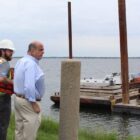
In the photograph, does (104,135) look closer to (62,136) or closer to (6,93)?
(6,93)

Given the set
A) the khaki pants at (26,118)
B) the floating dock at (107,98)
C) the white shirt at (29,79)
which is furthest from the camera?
the floating dock at (107,98)

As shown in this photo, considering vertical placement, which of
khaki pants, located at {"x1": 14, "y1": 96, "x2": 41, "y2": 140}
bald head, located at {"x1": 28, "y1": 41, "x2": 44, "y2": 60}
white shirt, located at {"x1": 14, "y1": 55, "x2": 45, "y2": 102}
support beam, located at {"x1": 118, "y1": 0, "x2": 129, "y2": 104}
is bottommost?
khaki pants, located at {"x1": 14, "y1": 96, "x2": 41, "y2": 140}

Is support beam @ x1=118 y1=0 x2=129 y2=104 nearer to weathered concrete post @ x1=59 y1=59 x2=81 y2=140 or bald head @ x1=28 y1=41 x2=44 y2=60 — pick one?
bald head @ x1=28 y1=41 x2=44 y2=60

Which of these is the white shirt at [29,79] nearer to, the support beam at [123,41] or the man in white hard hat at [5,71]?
the man in white hard hat at [5,71]

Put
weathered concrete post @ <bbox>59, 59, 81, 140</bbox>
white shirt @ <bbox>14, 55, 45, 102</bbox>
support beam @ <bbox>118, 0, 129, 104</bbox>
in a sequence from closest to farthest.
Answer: weathered concrete post @ <bbox>59, 59, 81, 140</bbox>
white shirt @ <bbox>14, 55, 45, 102</bbox>
support beam @ <bbox>118, 0, 129, 104</bbox>

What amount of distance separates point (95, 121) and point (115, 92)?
12.2ft

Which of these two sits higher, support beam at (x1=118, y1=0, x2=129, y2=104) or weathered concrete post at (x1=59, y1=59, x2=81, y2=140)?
support beam at (x1=118, y1=0, x2=129, y2=104)

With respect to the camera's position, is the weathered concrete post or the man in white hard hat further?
the man in white hard hat

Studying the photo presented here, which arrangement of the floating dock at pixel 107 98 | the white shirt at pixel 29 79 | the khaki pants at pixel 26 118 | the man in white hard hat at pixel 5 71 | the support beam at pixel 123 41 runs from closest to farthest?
the white shirt at pixel 29 79, the khaki pants at pixel 26 118, the man in white hard hat at pixel 5 71, the support beam at pixel 123 41, the floating dock at pixel 107 98

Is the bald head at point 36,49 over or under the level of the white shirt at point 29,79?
over

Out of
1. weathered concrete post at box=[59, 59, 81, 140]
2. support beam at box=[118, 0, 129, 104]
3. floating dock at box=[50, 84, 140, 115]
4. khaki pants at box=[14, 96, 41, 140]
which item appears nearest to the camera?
weathered concrete post at box=[59, 59, 81, 140]

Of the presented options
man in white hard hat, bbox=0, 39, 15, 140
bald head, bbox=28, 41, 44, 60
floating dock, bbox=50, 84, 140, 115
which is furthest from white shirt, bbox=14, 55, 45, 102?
floating dock, bbox=50, 84, 140, 115

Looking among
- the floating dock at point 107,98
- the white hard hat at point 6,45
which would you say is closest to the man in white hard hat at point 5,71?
the white hard hat at point 6,45

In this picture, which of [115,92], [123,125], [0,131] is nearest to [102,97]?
[115,92]
